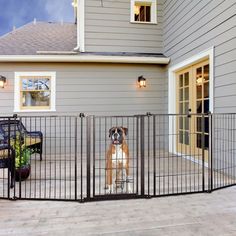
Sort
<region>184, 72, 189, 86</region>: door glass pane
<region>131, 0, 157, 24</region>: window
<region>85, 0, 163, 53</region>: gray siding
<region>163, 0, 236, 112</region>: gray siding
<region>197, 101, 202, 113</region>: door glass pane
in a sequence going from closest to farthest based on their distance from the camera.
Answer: <region>163, 0, 236, 112</region>: gray siding < <region>197, 101, 202, 113</region>: door glass pane < <region>184, 72, 189, 86</region>: door glass pane < <region>85, 0, 163, 53</region>: gray siding < <region>131, 0, 157, 24</region>: window

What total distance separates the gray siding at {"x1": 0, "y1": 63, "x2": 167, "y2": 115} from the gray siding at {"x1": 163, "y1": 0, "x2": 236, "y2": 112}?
1057 millimetres

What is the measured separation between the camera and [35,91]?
21.6ft

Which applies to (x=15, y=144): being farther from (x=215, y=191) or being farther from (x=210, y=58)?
(x=210, y=58)

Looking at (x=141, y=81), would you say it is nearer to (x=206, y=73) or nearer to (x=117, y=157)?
(x=206, y=73)

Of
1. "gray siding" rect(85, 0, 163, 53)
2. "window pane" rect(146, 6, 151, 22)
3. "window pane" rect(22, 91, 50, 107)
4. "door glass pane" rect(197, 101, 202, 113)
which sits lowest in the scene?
"door glass pane" rect(197, 101, 202, 113)

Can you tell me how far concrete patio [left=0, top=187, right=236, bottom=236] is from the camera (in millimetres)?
2264

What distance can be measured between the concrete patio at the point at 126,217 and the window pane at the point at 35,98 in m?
3.95

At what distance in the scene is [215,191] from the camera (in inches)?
132

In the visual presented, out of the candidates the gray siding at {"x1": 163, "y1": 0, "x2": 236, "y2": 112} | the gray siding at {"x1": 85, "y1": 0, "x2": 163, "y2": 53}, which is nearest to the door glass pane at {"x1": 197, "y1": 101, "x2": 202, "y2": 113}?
the gray siding at {"x1": 163, "y1": 0, "x2": 236, "y2": 112}

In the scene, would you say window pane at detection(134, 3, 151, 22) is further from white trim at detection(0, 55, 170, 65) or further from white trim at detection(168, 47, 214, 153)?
white trim at detection(168, 47, 214, 153)

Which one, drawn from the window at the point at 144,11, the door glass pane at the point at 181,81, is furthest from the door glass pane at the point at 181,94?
the window at the point at 144,11

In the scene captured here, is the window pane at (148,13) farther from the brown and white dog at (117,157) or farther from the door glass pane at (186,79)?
the brown and white dog at (117,157)

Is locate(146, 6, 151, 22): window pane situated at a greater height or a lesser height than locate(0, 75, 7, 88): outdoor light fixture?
greater

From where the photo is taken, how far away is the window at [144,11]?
7.16 meters
